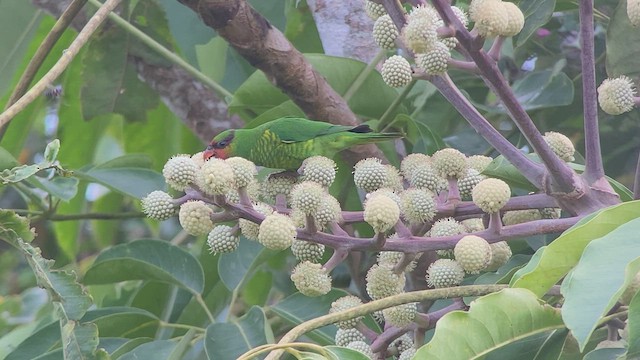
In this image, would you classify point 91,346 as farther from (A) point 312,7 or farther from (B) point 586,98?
(A) point 312,7

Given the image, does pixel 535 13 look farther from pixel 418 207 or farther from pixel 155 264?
pixel 155 264

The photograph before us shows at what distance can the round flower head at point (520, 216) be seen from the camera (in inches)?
55.8

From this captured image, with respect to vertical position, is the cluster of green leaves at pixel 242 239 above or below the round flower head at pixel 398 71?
below

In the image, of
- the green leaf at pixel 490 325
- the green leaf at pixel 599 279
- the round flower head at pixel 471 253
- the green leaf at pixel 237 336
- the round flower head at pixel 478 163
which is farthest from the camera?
the green leaf at pixel 237 336

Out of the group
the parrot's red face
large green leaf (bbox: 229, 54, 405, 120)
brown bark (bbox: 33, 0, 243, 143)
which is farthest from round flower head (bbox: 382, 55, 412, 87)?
brown bark (bbox: 33, 0, 243, 143)

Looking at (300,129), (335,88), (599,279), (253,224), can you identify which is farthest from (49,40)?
(599,279)

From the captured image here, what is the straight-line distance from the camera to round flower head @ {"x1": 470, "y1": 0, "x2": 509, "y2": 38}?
1211mm

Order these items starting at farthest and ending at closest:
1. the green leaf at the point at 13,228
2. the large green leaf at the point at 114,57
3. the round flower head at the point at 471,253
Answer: the large green leaf at the point at 114,57, the green leaf at the point at 13,228, the round flower head at the point at 471,253

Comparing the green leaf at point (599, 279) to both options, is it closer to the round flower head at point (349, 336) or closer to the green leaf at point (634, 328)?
the green leaf at point (634, 328)

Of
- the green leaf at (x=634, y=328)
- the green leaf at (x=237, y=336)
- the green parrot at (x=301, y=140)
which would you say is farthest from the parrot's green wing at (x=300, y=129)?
the green leaf at (x=634, y=328)

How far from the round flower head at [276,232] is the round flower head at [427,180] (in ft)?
0.83

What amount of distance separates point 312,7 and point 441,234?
1091 millimetres

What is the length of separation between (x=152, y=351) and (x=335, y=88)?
2.28ft

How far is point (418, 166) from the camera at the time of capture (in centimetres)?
142
